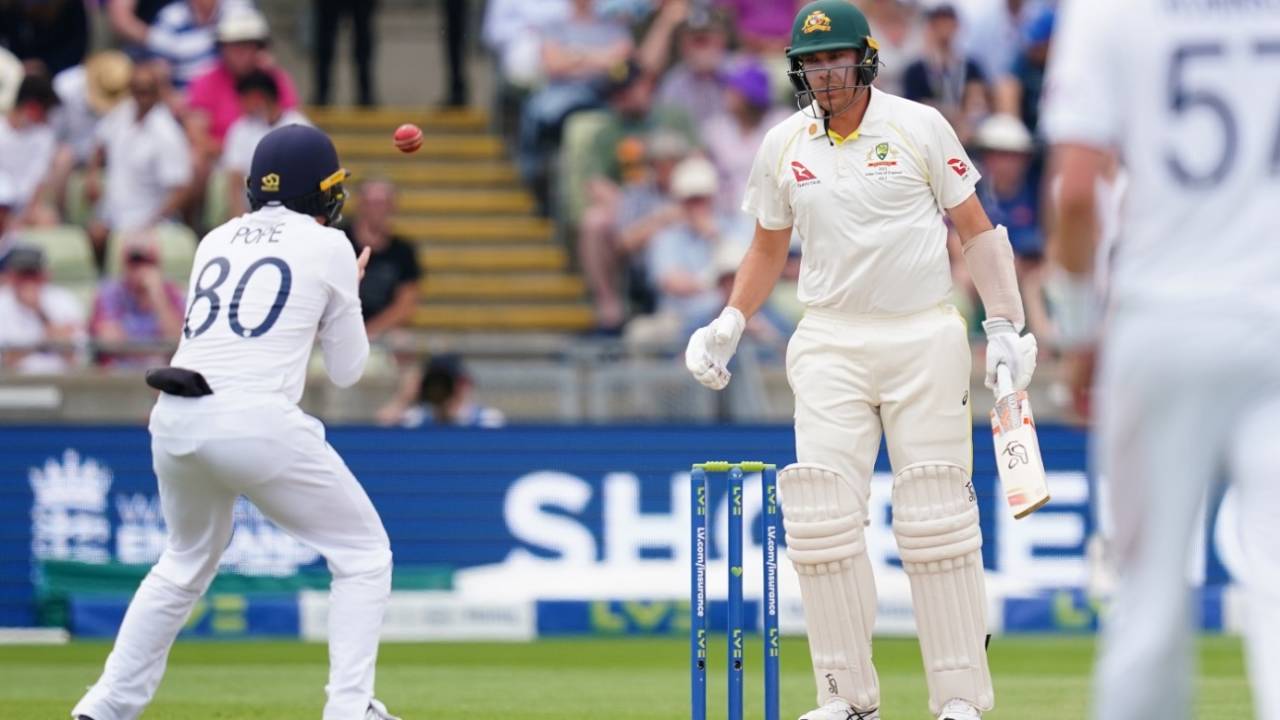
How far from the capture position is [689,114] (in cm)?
1470

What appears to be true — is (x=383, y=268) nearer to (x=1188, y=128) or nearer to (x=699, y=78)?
(x=699, y=78)

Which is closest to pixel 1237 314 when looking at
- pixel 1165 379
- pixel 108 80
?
pixel 1165 379

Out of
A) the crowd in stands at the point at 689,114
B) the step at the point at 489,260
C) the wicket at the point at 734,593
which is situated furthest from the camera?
the step at the point at 489,260

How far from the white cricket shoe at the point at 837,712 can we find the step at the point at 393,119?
10.6 m

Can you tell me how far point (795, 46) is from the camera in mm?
6496

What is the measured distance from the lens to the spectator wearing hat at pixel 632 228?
45.7 ft

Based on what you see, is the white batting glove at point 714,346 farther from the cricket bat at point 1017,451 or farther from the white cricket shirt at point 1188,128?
the white cricket shirt at point 1188,128

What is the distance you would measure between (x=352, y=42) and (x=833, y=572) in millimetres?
10942

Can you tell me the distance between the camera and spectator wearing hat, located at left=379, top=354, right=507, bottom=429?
38.8 feet

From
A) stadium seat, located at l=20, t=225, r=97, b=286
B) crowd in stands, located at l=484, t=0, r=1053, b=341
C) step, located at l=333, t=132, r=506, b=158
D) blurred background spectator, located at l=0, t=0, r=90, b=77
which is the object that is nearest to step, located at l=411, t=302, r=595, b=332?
crowd in stands, located at l=484, t=0, r=1053, b=341

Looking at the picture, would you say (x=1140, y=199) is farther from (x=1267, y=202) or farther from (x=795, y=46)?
(x=795, y=46)

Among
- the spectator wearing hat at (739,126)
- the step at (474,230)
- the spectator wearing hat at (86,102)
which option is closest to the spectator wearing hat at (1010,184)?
the spectator wearing hat at (739,126)

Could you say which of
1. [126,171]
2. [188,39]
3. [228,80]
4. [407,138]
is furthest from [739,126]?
[407,138]

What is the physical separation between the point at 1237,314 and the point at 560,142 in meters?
11.5
